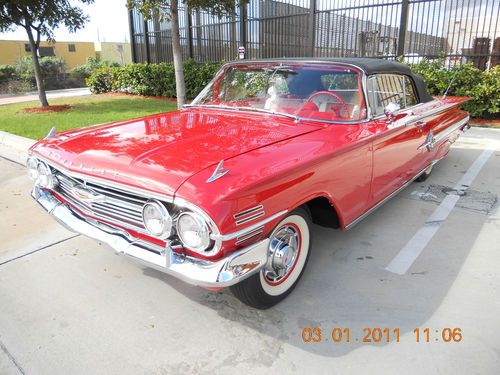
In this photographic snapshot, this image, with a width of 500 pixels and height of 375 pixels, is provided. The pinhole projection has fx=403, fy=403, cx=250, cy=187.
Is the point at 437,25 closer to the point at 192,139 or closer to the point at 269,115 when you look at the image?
the point at 269,115

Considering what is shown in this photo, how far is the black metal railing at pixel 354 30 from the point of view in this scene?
9188mm

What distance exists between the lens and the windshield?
3.26 m

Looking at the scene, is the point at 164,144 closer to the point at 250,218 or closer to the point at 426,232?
the point at 250,218

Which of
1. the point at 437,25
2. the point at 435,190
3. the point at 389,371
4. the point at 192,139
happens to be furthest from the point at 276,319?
the point at 437,25

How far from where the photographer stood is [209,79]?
1241cm

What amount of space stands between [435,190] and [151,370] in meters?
3.95

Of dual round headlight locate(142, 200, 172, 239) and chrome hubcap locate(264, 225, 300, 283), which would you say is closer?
dual round headlight locate(142, 200, 172, 239)

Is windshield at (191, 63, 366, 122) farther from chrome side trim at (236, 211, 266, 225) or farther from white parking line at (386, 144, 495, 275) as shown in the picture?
chrome side trim at (236, 211, 266, 225)

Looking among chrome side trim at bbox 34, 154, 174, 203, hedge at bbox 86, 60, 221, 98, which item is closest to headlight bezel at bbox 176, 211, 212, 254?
chrome side trim at bbox 34, 154, 174, 203

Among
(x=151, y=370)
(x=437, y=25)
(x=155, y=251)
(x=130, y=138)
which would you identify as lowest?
(x=151, y=370)

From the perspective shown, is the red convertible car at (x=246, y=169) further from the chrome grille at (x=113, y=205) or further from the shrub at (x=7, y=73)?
the shrub at (x=7, y=73)

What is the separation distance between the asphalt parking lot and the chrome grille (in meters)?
0.62

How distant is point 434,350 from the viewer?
228 cm

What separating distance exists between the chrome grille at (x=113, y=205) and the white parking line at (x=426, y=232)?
76.5 inches
